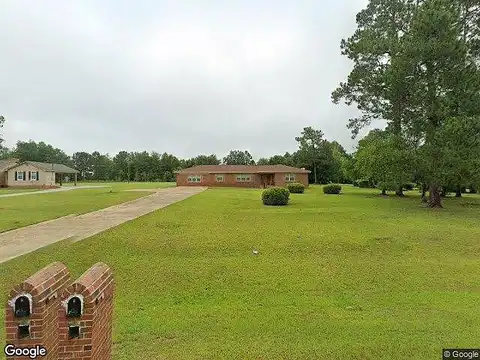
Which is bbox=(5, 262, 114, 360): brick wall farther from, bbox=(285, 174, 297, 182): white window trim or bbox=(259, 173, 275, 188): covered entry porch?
bbox=(259, 173, 275, 188): covered entry porch

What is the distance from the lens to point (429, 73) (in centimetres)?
2020

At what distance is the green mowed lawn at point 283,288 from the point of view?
4.71 m

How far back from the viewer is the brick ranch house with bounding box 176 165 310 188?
50.0 meters

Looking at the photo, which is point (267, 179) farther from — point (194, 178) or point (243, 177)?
point (194, 178)

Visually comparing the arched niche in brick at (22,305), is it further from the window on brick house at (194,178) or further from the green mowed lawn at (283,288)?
the window on brick house at (194,178)

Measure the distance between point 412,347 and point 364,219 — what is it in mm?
11574

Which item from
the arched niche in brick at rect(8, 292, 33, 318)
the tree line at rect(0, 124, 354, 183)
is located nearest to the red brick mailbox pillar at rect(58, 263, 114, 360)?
the arched niche in brick at rect(8, 292, 33, 318)

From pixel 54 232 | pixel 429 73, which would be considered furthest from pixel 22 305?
pixel 429 73

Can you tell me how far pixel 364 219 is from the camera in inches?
622

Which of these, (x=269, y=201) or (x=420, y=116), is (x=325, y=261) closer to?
(x=269, y=201)

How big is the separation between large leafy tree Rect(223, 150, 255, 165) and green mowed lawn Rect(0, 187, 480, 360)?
7076 centimetres

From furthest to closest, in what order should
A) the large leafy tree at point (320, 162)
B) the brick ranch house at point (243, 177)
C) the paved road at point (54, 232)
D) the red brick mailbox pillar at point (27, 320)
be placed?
1. the large leafy tree at point (320, 162)
2. the brick ranch house at point (243, 177)
3. the paved road at point (54, 232)
4. the red brick mailbox pillar at point (27, 320)

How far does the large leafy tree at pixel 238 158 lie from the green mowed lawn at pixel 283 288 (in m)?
70.8

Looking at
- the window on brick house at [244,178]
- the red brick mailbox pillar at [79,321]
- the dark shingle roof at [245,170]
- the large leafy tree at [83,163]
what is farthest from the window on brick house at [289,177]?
the large leafy tree at [83,163]
